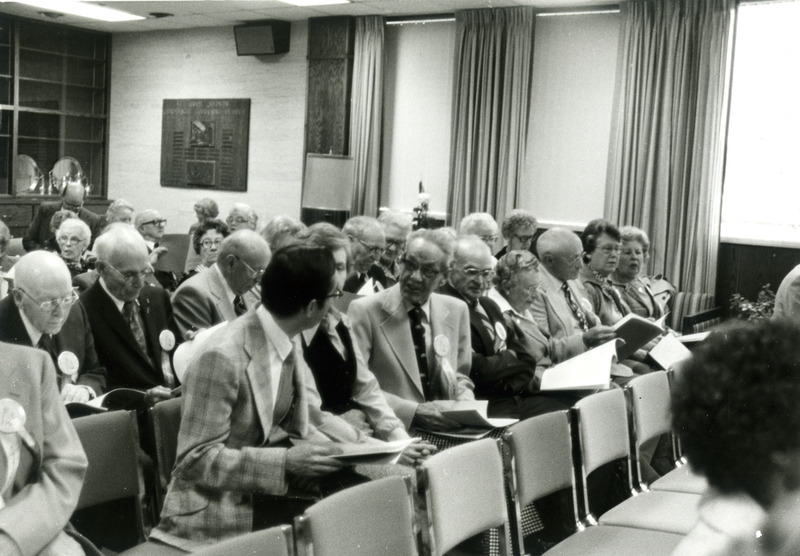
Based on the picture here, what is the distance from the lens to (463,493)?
99.4 inches

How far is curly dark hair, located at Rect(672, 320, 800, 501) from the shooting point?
1.07 m

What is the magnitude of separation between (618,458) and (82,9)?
31.8 feet

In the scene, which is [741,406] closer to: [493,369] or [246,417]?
[246,417]

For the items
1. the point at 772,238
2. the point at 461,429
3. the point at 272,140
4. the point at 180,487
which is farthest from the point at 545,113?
the point at 180,487

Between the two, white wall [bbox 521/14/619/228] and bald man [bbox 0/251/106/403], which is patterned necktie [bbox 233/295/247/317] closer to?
bald man [bbox 0/251/106/403]

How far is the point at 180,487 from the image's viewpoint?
7.95 ft

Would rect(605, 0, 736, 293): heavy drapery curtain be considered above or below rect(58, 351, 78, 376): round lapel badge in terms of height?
above

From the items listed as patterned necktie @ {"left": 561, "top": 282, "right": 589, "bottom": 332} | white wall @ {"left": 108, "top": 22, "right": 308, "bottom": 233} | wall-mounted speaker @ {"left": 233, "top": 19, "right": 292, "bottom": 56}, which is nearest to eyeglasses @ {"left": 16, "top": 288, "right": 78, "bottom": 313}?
patterned necktie @ {"left": 561, "top": 282, "right": 589, "bottom": 332}

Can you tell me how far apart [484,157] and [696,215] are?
2.31 meters

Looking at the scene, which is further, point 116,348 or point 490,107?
point 490,107

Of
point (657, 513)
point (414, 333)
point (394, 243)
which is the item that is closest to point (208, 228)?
point (394, 243)

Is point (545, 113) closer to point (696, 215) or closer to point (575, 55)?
point (575, 55)

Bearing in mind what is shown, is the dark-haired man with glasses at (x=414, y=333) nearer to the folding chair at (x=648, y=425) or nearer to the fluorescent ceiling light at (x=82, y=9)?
the folding chair at (x=648, y=425)

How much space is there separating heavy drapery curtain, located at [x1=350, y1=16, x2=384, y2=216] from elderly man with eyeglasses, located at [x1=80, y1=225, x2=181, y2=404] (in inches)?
251
